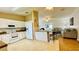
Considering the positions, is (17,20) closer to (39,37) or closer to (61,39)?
(39,37)

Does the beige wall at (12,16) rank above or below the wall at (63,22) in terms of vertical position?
above

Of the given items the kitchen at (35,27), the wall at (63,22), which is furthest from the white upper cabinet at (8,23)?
the wall at (63,22)

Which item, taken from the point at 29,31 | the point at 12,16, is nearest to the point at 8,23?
the point at 12,16

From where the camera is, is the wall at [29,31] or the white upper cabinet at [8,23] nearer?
the white upper cabinet at [8,23]

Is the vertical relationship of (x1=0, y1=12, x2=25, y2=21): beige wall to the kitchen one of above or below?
above

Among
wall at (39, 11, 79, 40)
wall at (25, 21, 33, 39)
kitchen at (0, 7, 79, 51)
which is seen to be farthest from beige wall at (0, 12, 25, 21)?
wall at (39, 11, 79, 40)

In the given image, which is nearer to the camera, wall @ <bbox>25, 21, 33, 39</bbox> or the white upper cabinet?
the white upper cabinet

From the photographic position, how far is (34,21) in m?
1.54

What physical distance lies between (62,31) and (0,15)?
1103mm

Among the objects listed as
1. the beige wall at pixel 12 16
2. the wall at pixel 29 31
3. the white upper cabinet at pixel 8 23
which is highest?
the beige wall at pixel 12 16

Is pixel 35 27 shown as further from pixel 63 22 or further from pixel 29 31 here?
pixel 63 22

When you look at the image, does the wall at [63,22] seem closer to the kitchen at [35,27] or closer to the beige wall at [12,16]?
the kitchen at [35,27]

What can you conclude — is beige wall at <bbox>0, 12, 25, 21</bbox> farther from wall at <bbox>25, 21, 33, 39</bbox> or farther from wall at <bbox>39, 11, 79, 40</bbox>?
wall at <bbox>39, 11, 79, 40</bbox>
